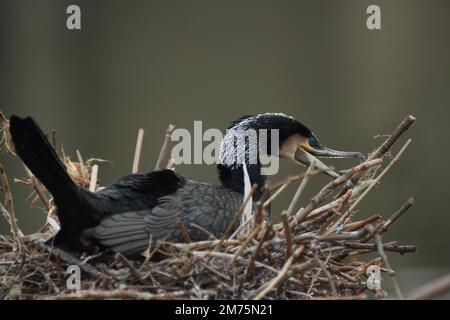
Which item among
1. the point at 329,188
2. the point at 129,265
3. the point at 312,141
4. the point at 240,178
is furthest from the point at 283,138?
the point at 129,265

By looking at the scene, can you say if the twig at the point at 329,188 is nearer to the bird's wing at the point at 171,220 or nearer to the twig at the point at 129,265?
the bird's wing at the point at 171,220

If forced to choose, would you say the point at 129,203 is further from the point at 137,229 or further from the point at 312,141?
the point at 312,141

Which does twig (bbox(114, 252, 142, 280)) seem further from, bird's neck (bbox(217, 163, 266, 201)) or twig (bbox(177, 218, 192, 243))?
bird's neck (bbox(217, 163, 266, 201))

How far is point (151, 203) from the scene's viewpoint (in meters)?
2.87

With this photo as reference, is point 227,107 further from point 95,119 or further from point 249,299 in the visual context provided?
point 249,299

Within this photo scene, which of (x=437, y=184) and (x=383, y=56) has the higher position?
(x=383, y=56)

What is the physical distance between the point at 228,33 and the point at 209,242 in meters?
2.46

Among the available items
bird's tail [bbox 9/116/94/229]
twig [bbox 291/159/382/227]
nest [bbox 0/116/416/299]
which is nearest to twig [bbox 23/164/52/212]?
nest [bbox 0/116/416/299]

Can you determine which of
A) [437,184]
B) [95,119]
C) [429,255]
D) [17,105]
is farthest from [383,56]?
[17,105]

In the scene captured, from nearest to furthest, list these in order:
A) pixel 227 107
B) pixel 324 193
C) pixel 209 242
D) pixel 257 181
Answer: pixel 209 242 → pixel 324 193 → pixel 257 181 → pixel 227 107

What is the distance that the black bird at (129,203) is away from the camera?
8.37 feet

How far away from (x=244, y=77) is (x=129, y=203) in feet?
7.05

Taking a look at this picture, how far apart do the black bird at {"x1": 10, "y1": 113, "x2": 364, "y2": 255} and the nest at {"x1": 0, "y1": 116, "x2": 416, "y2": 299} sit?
57 millimetres

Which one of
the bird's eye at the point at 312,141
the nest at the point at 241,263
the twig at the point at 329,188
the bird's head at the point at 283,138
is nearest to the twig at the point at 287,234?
the nest at the point at 241,263
